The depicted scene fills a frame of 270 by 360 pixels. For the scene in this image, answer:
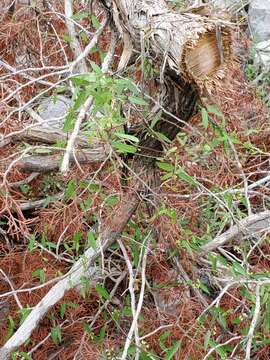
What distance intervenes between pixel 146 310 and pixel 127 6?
1.03 m

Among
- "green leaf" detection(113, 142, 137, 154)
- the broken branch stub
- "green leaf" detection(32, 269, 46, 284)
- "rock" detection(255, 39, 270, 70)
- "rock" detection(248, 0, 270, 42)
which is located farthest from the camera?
"rock" detection(248, 0, 270, 42)

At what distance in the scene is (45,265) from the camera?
2.47 meters

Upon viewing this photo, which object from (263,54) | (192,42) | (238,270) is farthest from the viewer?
(263,54)

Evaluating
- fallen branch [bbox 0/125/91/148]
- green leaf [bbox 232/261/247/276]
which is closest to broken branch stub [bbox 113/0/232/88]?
fallen branch [bbox 0/125/91/148]

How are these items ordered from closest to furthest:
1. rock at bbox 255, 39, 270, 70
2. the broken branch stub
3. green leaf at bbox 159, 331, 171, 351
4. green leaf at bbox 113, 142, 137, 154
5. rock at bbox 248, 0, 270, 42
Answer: the broken branch stub < green leaf at bbox 113, 142, 137, 154 < green leaf at bbox 159, 331, 171, 351 < rock at bbox 255, 39, 270, 70 < rock at bbox 248, 0, 270, 42

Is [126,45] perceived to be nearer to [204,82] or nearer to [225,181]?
[204,82]

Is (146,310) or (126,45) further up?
(126,45)

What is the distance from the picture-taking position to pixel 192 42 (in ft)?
5.05

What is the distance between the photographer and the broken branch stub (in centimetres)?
156

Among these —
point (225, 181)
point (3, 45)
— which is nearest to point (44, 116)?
point (3, 45)

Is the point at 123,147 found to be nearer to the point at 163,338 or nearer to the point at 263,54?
the point at 163,338

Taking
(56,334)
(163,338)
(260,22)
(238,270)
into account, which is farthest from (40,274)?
(260,22)

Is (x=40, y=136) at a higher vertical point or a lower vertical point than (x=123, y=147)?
lower

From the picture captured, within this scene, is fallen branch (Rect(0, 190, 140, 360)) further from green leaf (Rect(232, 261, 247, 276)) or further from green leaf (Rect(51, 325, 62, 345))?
green leaf (Rect(232, 261, 247, 276))
